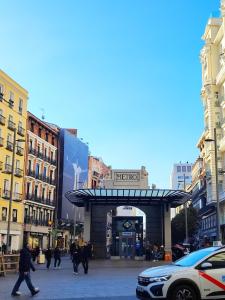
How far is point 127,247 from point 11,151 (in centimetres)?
2329

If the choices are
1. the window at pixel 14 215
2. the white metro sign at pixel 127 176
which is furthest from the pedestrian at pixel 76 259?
the window at pixel 14 215

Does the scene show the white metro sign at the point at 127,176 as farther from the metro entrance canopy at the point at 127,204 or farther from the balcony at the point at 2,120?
the balcony at the point at 2,120

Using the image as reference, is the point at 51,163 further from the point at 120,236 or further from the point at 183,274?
the point at 183,274

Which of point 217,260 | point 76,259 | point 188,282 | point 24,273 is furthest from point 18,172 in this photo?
point 188,282

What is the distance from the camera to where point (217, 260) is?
38.3 feet

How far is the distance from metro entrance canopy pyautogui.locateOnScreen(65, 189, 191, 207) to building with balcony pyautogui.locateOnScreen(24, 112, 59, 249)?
846 inches

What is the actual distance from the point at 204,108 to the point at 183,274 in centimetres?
5808

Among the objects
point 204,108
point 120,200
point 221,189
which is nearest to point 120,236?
point 120,200

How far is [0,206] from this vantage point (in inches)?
2267

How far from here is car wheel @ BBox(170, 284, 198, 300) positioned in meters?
11.3

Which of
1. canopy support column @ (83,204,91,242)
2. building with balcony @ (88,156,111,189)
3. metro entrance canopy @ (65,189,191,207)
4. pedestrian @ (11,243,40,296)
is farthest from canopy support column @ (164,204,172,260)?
building with balcony @ (88,156,111,189)

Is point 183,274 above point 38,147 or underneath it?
underneath

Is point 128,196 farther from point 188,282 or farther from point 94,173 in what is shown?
point 94,173

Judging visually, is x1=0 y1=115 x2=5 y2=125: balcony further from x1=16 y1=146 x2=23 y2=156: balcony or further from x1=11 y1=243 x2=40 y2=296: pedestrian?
x1=11 y1=243 x2=40 y2=296: pedestrian
